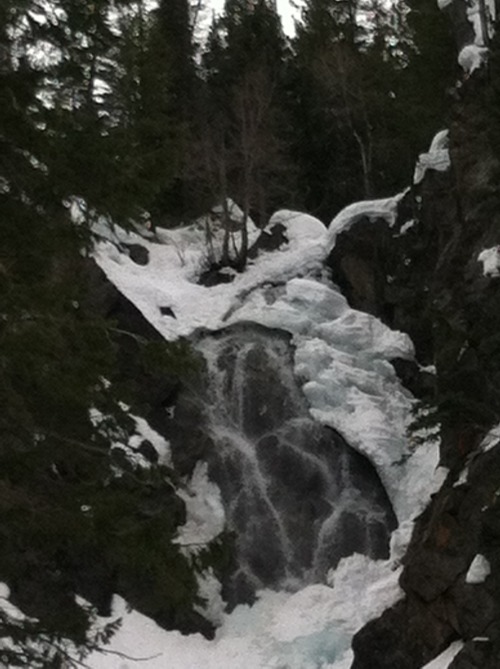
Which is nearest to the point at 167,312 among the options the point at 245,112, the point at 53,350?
the point at 245,112

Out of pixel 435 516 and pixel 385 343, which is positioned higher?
pixel 385 343

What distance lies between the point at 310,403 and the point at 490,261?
6330 millimetres

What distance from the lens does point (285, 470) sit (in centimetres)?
1845

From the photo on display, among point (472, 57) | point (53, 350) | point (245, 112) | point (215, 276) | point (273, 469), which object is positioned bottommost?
point (273, 469)

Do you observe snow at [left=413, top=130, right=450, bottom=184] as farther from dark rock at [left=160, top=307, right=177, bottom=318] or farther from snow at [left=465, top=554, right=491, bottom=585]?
snow at [left=465, top=554, right=491, bottom=585]

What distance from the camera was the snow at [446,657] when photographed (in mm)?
11773

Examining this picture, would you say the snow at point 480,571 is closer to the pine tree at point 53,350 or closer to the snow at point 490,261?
the snow at point 490,261

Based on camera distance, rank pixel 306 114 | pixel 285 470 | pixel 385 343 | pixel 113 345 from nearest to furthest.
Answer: pixel 113 345, pixel 285 470, pixel 385 343, pixel 306 114

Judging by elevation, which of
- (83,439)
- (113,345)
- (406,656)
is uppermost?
(113,345)

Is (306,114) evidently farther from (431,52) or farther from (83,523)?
(83,523)

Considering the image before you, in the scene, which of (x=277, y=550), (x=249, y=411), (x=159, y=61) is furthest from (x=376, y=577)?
(x=159, y=61)

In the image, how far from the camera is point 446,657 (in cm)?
1202

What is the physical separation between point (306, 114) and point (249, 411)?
14.3m

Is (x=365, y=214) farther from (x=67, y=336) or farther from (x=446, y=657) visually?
(x=67, y=336)
